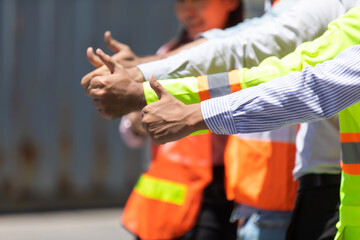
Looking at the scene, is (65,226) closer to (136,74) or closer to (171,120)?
(136,74)

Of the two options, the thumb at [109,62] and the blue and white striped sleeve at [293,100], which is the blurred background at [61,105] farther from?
the blue and white striped sleeve at [293,100]

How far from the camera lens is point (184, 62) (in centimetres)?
206

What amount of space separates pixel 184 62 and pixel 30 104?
475 cm

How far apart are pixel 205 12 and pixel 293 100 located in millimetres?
1381

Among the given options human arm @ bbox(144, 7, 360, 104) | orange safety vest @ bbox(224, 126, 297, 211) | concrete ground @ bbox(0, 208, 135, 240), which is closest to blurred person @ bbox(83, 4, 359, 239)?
human arm @ bbox(144, 7, 360, 104)

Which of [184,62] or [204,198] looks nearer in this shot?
[184,62]

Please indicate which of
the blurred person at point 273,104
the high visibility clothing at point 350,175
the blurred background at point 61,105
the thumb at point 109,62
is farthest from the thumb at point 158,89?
the blurred background at point 61,105

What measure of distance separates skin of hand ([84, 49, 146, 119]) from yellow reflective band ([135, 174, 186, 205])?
1.07 m

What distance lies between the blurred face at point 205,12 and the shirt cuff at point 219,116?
132 cm

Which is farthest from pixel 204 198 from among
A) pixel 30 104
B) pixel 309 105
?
pixel 30 104

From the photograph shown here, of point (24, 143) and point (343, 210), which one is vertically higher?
point (343, 210)

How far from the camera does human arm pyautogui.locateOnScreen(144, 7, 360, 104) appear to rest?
1.77m

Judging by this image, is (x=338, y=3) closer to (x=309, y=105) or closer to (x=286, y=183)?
(x=309, y=105)

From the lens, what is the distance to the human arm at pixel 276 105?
1.61m
